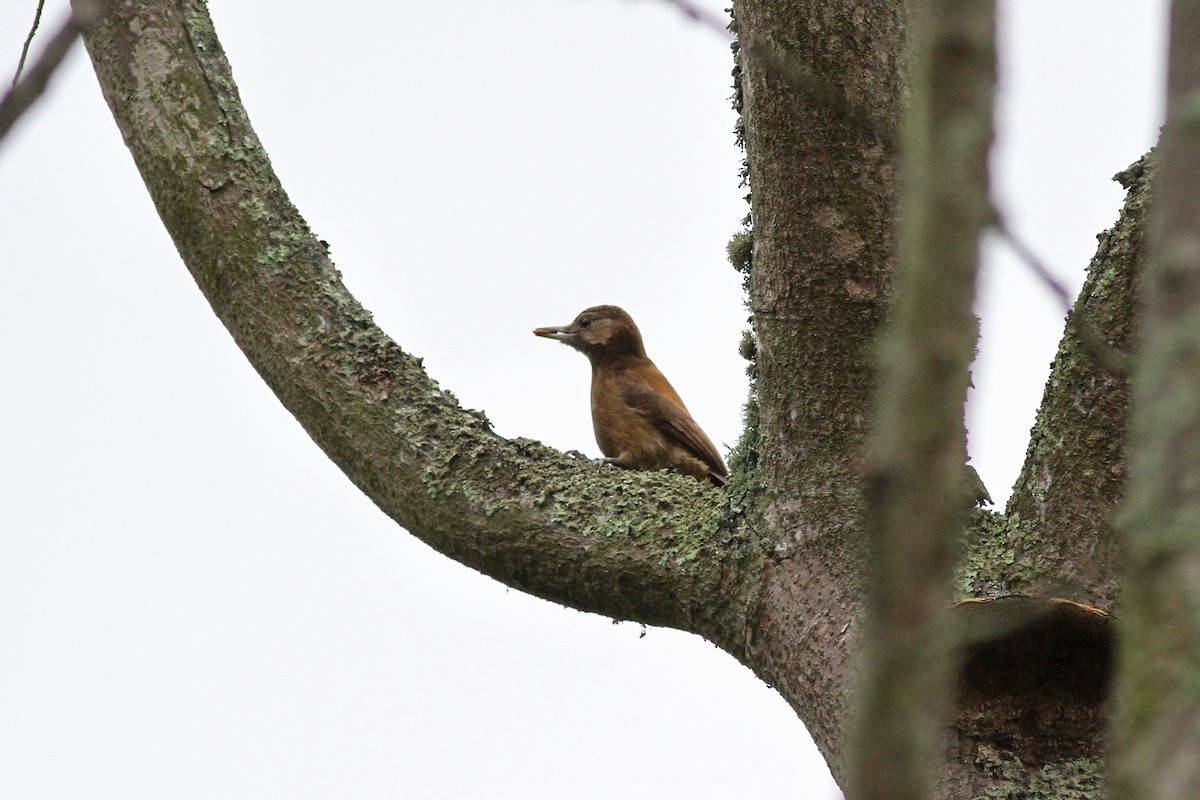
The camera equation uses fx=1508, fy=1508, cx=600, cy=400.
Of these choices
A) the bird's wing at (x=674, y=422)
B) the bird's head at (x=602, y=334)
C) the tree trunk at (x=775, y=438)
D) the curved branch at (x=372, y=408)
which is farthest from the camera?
the bird's head at (x=602, y=334)

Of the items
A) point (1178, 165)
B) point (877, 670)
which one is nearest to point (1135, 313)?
point (1178, 165)

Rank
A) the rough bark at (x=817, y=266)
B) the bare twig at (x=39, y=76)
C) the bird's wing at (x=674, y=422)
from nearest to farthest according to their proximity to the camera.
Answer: the bare twig at (x=39, y=76) < the rough bark at (x=817, y=266) < the bird's wing at (x=674, y=422)

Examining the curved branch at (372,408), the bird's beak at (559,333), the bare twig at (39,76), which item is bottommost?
the bare twig at (39,76)

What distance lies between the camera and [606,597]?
346 cm

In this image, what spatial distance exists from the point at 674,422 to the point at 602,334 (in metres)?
0.99

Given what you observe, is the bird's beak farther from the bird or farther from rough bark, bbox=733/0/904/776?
rough bark, bbox=733/0/904/776

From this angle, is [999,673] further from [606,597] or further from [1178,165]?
[1178,165]

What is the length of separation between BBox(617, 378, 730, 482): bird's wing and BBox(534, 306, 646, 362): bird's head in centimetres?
54

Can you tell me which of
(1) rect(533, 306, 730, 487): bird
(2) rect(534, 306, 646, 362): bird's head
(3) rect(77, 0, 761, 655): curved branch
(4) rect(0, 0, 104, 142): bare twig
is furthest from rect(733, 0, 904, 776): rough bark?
(2) rect(534, 306, 646, 362): bird's head

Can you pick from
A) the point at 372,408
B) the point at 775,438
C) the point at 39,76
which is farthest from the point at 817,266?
the point at 39,76

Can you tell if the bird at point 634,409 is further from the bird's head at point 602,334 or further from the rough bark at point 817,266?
the rough bark at point 817,266

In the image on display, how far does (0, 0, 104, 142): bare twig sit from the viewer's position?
4.41ft

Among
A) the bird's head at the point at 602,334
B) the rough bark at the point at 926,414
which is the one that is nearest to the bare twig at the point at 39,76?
the rough bark at the point at 926,414

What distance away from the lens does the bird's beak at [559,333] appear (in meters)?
8.13
